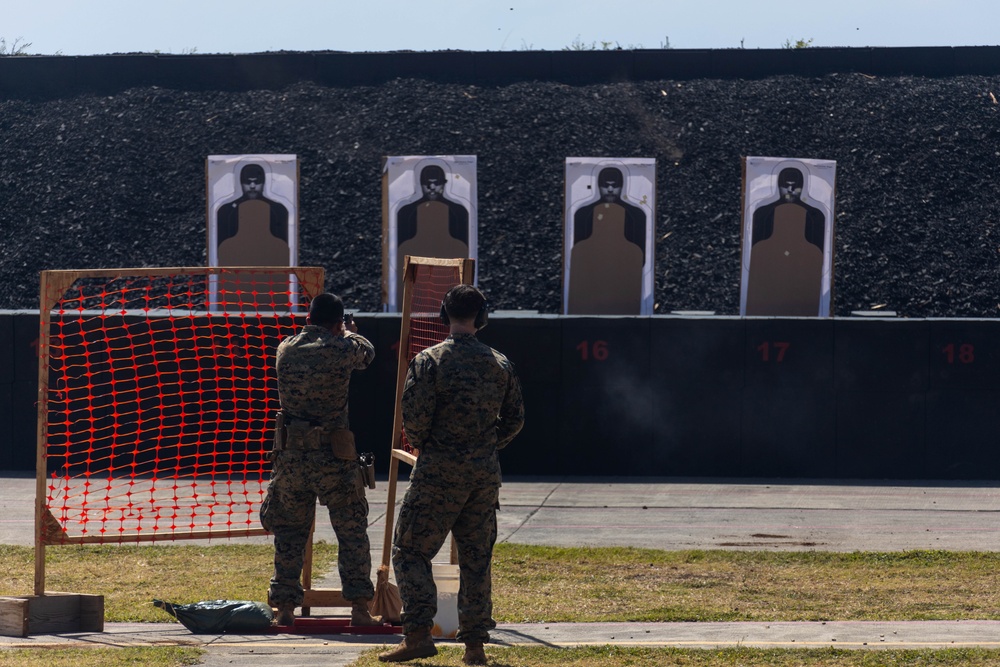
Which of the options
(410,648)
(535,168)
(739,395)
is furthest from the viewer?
(535,168)

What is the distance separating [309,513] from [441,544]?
48.9 inches

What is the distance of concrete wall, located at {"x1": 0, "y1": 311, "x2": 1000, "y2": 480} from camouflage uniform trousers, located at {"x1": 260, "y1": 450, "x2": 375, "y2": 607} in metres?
7.56

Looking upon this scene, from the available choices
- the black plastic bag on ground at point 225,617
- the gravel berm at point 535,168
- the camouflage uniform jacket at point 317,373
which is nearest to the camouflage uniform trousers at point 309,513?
the black plastic bag on ground at point 225,617

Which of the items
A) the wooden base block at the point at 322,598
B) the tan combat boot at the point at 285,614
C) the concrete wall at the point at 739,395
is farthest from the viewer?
the concrete wall at the point at 739,395

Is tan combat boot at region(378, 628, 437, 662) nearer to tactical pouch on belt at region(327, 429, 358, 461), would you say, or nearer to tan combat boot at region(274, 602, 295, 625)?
tan combat boot at region(274, 602, 295, 625)

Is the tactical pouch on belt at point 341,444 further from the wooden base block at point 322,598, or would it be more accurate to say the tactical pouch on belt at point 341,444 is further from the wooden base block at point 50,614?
the wooden base block at point 50,614

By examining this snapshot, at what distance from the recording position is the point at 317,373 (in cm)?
772

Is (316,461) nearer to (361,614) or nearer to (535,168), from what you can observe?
(361,614)

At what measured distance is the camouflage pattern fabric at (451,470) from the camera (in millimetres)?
6848

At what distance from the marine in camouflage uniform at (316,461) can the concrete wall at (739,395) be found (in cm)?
754

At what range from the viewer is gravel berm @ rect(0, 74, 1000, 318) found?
23.4 meters

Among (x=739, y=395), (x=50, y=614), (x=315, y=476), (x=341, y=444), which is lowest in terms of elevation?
(x=50, y=614)

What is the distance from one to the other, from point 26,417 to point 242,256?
6.33m

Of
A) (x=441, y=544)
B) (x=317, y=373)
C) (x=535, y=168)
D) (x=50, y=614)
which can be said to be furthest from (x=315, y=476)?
(x=535, y=168)
